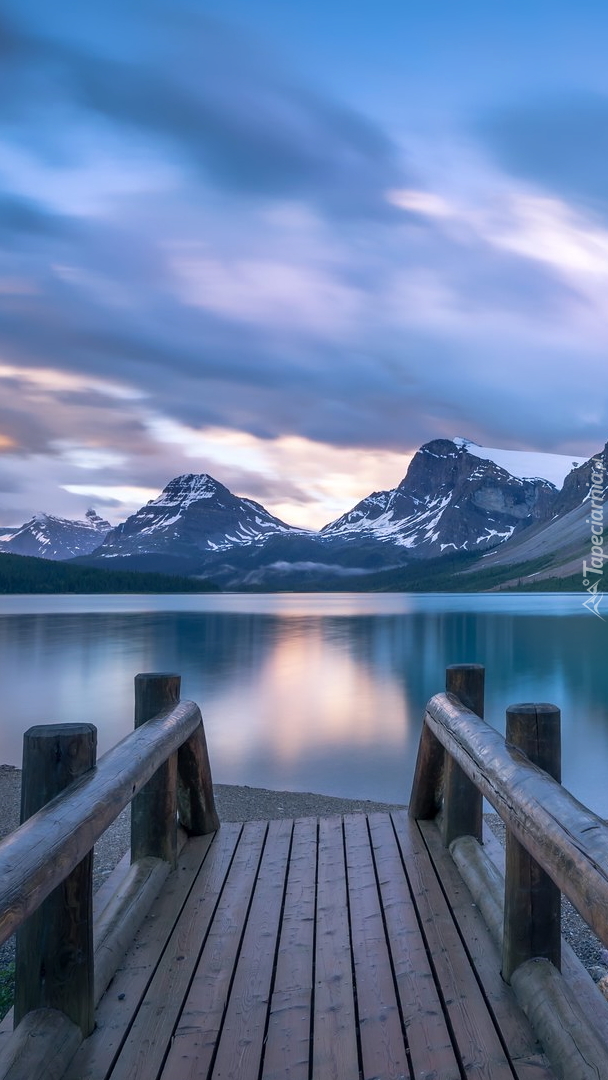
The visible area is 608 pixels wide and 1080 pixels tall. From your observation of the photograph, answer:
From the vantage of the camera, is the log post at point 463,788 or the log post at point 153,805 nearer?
the log post at point 153,805

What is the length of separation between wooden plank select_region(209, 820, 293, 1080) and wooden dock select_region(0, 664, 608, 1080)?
0.01 metres

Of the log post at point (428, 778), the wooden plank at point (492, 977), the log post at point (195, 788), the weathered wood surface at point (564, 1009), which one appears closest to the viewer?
the weathered wood surface at point (564, 1009)

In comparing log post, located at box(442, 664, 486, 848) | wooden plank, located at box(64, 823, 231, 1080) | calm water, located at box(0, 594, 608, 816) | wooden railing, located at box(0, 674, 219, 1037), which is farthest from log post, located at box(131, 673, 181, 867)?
calm water, located at box(0, 594, 608, 816)

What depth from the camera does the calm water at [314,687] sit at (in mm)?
19047

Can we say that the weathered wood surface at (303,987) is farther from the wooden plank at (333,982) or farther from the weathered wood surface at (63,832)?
the weathered wood surface at (63,832)

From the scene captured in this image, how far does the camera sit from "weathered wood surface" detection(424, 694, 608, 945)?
106 inches

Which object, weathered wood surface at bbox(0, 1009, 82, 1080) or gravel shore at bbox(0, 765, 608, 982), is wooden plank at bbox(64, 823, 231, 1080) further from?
gravel shore at bbox(0, 765, 608, 982)

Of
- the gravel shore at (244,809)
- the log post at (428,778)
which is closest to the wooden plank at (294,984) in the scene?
the log post at (428,778)

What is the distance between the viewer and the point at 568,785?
17062mm

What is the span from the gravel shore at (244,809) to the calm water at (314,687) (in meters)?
1.90

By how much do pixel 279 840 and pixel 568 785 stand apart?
12557 millimetres

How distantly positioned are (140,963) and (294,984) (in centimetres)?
89

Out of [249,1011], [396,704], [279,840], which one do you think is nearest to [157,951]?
[249,1011]

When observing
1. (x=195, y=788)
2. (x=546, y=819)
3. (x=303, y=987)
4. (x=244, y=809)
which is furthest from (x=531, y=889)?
(x=244, y=809)
